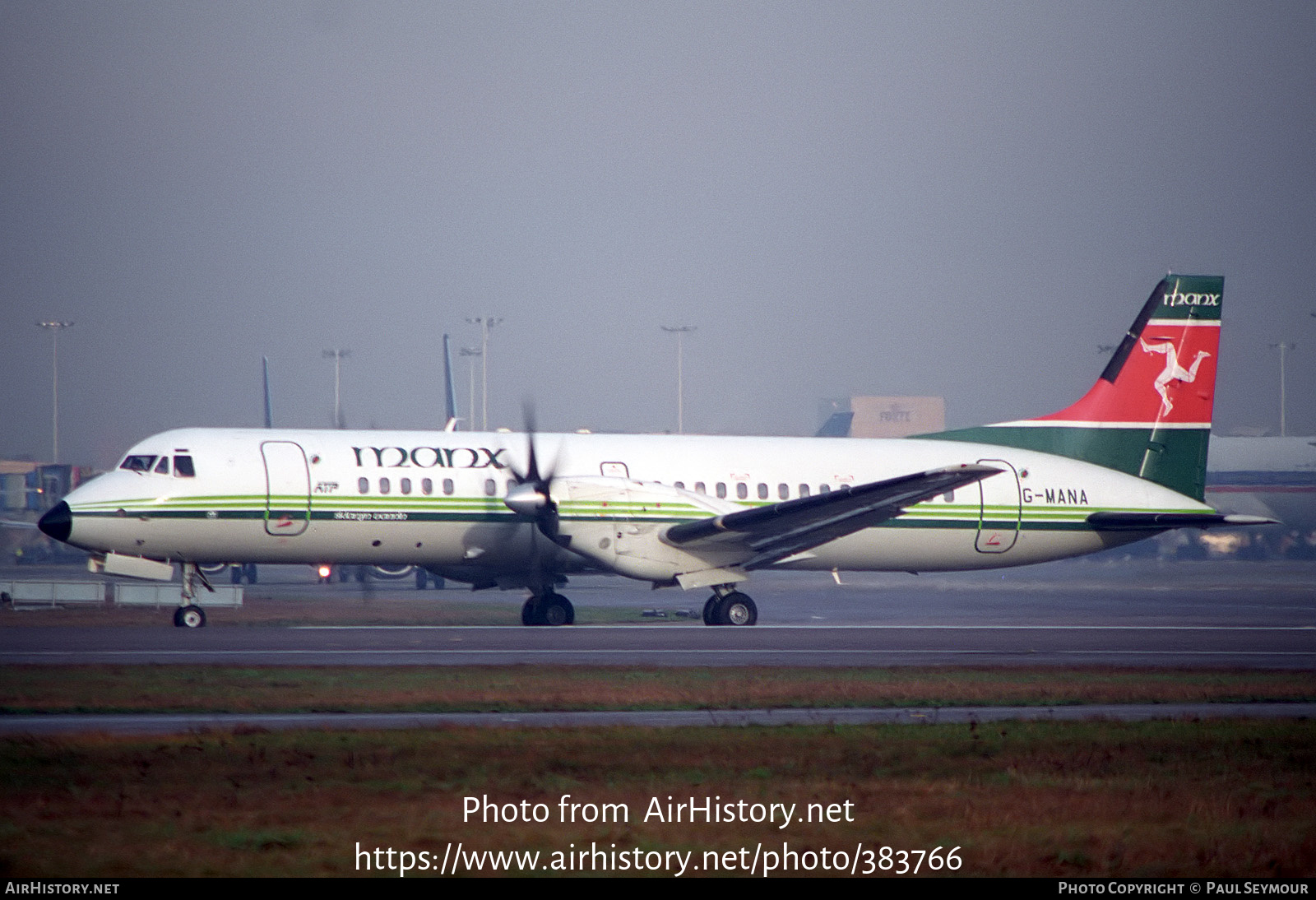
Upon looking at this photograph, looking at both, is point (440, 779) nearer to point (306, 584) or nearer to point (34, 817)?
A: point (34, 817)

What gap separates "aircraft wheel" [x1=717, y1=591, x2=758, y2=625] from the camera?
30531mm

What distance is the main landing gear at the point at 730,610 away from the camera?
3053 cm

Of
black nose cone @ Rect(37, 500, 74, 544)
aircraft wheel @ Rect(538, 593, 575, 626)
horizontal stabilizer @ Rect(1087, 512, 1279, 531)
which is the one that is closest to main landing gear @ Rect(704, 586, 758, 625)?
aircraft wheel @ Rect(538, 593, 575, 626)

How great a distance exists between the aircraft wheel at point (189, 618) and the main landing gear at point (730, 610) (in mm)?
10617

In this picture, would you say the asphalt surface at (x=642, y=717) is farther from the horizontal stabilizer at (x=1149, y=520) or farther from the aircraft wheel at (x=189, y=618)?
the horizontal stabilizer at (x=1149, y=520)

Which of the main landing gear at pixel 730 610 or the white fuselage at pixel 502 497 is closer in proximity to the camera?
the white fuselage at pixel 502 497

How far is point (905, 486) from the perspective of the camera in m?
29.1

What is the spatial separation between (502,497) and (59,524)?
8.82 metres

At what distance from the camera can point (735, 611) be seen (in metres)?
30.6

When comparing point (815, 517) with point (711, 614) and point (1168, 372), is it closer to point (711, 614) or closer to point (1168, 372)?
point (711, 614)

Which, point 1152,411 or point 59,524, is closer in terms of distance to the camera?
point 59,524

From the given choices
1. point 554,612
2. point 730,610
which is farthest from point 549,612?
point 730,610

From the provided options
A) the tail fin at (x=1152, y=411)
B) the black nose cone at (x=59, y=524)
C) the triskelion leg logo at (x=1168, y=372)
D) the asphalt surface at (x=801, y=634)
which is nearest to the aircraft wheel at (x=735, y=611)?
the asphalt surface at (x=801, y=634)

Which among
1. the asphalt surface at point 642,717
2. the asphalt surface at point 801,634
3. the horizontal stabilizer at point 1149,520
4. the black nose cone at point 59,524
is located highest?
the black nose cone at point 59,524
